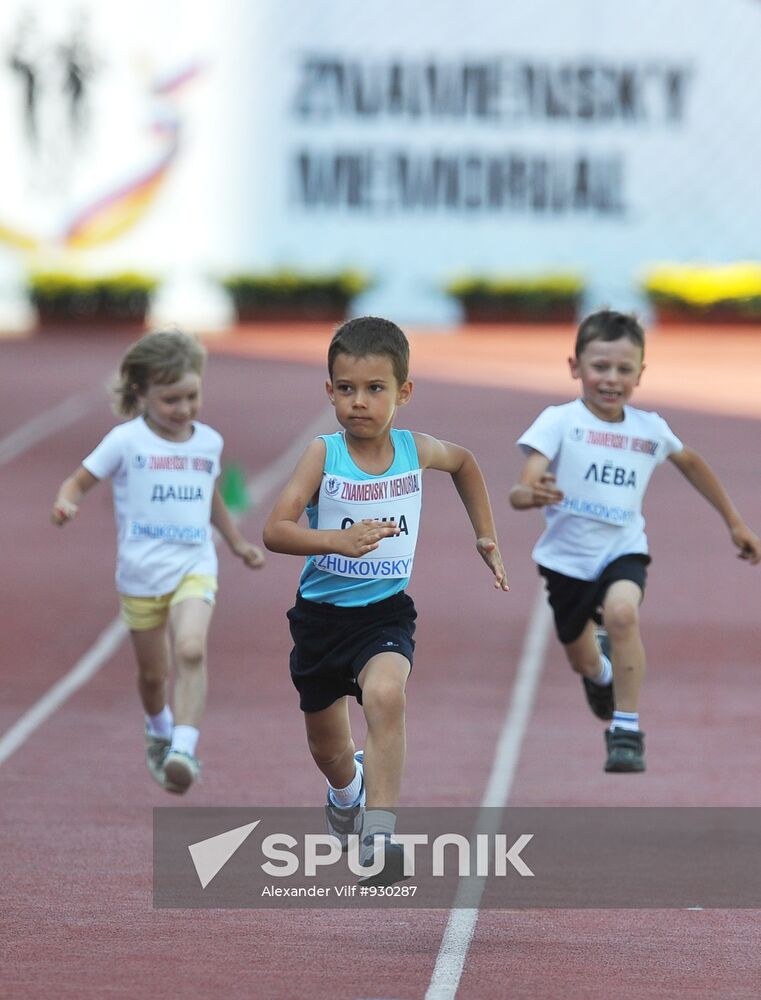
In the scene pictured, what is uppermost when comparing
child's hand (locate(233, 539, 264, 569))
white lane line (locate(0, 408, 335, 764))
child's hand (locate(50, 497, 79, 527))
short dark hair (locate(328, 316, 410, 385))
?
short dark hair (locate(328, 316, 410, 385))

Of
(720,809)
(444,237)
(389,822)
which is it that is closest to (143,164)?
(444,237)

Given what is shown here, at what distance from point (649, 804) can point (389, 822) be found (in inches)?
143

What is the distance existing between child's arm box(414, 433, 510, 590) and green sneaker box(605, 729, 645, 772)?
159cm

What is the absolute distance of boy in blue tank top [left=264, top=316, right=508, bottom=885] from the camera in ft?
19.7

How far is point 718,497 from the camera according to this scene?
7.89m

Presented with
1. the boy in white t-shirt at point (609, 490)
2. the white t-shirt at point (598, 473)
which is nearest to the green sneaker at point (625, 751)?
the boy in white t-shirt at point (609, 490)

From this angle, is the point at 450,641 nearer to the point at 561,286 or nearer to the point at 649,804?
the point at 649,804

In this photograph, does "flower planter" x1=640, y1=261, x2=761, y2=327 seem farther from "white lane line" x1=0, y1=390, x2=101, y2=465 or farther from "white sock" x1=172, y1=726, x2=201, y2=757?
"white sock" x1=172, y1=726, x2=201, y2=757

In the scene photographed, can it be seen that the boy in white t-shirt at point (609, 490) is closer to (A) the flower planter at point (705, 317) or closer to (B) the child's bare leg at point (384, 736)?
(B) the child's bare leg at point (384, 736)

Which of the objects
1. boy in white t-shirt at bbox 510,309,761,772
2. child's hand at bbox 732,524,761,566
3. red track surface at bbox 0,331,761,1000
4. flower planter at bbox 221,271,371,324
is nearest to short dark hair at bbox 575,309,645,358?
boy in white t-shirt at bbox 510,309,761,772

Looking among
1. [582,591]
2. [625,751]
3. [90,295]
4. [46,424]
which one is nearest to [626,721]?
[625,751]

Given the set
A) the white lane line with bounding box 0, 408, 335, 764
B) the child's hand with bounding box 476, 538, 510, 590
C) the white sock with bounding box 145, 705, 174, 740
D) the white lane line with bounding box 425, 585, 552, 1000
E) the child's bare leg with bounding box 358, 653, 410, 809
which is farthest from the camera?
the white lane line with bounding box 0, 408, 335, 764

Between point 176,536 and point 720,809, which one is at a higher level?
point 176,536

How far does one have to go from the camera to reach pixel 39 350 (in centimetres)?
2870
